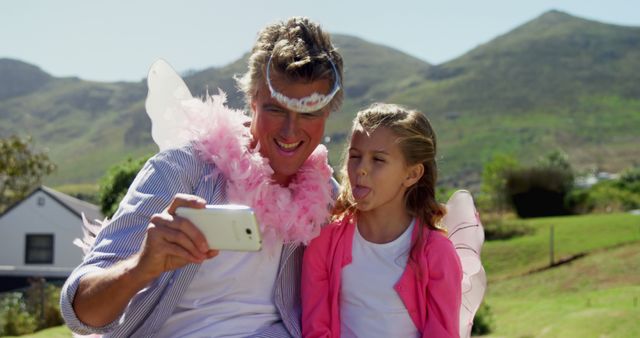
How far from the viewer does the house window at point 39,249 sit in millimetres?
29516

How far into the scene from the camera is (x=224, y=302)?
3.29 meters

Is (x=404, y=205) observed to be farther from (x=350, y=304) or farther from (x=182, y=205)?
(x=182, y=205)

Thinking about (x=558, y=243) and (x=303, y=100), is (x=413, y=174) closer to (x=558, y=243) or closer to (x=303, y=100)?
(x=303, y=100)

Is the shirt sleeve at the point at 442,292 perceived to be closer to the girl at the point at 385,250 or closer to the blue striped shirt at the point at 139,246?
the girl at the point at 385,250

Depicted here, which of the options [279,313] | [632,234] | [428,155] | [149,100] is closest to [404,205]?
[428,155]

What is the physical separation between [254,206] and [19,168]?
138ft

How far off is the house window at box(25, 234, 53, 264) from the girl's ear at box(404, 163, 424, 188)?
27.7m

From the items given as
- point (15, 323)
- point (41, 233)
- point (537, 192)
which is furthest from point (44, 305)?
point (537, 192)

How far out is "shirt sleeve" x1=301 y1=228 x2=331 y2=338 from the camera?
358cm

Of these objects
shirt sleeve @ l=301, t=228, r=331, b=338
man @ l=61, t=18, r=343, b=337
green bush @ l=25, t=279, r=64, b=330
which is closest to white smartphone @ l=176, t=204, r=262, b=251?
man @ l=61, t=18, r=343, b=337

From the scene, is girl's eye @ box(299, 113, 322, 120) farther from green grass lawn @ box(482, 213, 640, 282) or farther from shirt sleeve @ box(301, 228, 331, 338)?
green grass lawn @ box(482, 213, 640, 282)

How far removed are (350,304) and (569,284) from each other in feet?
68.4

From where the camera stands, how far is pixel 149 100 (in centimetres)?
420

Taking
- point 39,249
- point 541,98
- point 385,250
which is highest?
point 385,250
